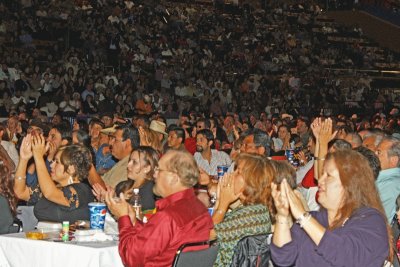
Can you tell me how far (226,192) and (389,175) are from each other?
61.9 inches

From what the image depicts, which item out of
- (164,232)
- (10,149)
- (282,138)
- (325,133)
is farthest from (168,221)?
(282,138)

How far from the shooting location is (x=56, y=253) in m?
5.00

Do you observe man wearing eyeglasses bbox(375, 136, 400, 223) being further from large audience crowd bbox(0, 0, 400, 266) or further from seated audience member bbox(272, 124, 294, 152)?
seated audience member bbox(272, 124, 294, 152)

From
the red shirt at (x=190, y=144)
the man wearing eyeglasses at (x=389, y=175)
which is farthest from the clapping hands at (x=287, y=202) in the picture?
the red shirt at (x=190, y=144)

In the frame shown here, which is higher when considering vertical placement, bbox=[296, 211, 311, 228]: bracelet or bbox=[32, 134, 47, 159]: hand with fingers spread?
bbox=[296, 211, 311, 228]: bracelet

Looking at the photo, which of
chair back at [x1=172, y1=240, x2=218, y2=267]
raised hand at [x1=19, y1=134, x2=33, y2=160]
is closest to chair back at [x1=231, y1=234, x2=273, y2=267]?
chair back at [x1=172, y1=240, x2=218, y2=267]

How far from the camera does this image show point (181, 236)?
4480 mm

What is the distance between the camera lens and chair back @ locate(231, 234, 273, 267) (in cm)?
477

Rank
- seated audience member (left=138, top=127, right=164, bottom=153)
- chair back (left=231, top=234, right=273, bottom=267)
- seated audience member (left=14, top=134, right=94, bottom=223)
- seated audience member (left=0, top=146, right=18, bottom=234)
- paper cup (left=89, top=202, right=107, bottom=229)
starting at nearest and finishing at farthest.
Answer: chair back (left=231, top=234, right=273, bottom=267)
paper cup (left=89, top=202, right=107, bottom=229)
seated audience member (left=0, top=146, right=18, bottom=234)
seated audience member (left=14, top=134, right=94, bottom=223)
seated audience member (left=138, top=127, right=164, bottom=153)

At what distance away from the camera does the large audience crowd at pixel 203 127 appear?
3.87 meters

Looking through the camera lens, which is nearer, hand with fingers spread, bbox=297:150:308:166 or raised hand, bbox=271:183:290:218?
raised hand, bbox=271:183:290:218

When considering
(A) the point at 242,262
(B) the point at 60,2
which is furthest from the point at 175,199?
(B) the point at 60,2

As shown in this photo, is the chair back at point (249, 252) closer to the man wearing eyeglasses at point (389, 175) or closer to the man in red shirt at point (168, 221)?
the man in red shirt at point (168, 221)

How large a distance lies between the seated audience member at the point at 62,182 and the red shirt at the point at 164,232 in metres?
1.22
